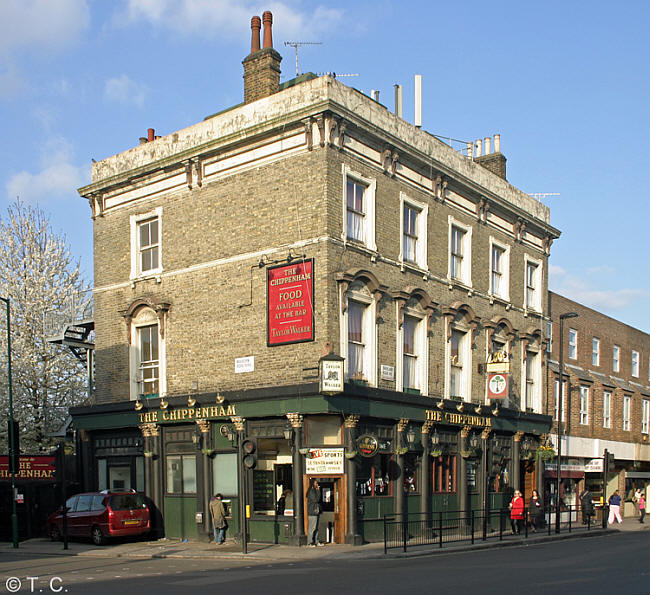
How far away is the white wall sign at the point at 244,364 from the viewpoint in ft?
79.2

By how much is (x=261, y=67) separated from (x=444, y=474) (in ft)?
48.2

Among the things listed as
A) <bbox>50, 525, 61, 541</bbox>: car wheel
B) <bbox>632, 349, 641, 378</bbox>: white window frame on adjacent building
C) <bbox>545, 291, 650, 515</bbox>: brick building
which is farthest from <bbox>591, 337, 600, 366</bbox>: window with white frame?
<bbox>50, 525, 61, 541</bbox>: car wheel

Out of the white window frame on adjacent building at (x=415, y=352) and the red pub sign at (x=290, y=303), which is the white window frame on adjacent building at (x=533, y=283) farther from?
the red pub sign at (x=290, y=303)

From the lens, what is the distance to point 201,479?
25188mm

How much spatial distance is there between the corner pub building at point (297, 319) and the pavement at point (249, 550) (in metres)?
0.83

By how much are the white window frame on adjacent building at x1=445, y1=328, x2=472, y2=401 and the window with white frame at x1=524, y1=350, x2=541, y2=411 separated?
17.3 feet

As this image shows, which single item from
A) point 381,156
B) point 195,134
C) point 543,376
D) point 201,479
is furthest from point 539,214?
point 201,479

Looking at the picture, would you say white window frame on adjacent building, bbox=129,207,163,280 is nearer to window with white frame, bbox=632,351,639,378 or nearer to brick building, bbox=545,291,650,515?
brick building, bbox=545,291,650,515

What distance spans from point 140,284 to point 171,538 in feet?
27.9

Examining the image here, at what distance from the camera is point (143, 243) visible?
2852 centimetres

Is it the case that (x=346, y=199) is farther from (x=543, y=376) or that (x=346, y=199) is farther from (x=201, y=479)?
(x=543, y=376)

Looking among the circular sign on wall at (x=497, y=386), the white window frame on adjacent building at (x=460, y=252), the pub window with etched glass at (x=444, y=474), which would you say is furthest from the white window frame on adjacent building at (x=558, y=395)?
the pub window with etched glass at (x=444, y=474)

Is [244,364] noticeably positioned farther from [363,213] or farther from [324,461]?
[363,213]

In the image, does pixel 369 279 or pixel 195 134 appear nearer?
pixel 369 279
